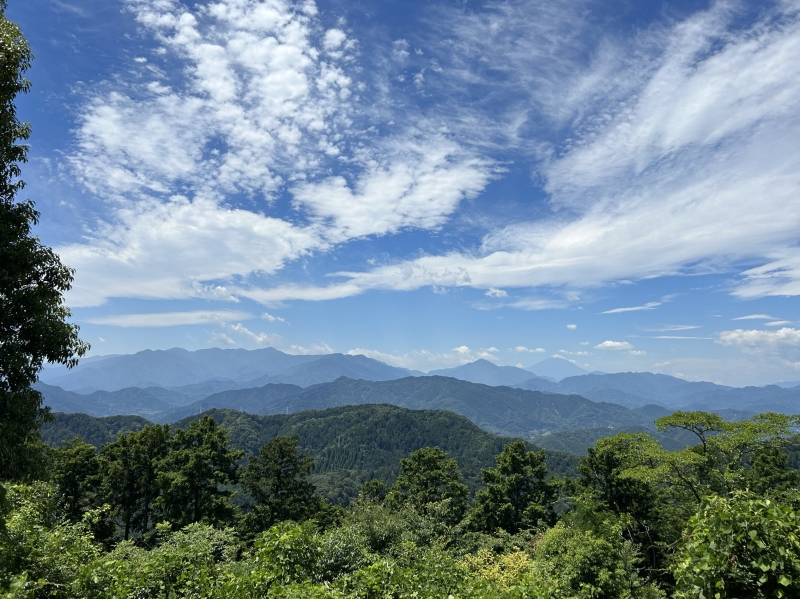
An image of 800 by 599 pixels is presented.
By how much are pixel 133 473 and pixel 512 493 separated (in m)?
29.0

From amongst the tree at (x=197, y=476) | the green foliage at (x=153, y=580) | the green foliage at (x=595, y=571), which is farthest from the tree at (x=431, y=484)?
the green foliage at (x=153, y=580)

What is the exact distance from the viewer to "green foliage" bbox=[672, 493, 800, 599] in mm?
3959

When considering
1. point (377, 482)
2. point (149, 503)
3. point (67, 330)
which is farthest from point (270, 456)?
point (67, 330)

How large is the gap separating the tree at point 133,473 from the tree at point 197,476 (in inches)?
59.3

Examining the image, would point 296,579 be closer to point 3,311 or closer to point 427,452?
point 3,311

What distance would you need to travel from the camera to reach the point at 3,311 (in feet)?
24.5

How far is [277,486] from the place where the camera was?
3042cm

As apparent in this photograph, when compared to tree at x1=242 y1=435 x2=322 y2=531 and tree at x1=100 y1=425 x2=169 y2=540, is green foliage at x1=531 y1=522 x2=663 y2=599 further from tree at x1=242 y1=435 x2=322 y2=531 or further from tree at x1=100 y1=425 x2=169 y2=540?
tree at x1=100 y1=425 x2=169 y2=540

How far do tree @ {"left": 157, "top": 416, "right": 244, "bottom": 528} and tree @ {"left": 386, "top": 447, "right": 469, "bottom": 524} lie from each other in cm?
1332

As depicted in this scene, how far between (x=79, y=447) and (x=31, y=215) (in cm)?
2563

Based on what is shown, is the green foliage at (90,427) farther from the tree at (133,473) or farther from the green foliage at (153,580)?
the green foliage at (153,580)

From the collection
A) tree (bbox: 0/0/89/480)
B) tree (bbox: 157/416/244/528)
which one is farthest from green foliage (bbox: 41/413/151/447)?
tree (bbox: 0/0/89/480)

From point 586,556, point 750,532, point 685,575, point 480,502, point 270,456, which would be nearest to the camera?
point 750,532

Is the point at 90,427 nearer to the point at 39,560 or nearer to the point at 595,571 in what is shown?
the point at 39,560
